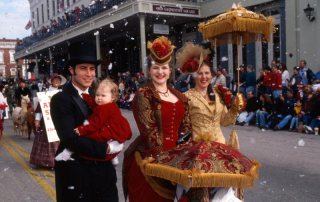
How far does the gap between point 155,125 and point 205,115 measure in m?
0.79

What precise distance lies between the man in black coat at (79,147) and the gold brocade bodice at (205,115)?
1.33 meters

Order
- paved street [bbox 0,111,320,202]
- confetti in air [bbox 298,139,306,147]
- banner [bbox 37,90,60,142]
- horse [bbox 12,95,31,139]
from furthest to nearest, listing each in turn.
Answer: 1. horse [bbox 12,95,31,139]
2. confetti in air [bbox 298,139,306,147]
3. banner [bbox 37,90,60,142]
4. paved street [bbox 0,111,320,202]

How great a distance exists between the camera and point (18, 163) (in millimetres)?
8984

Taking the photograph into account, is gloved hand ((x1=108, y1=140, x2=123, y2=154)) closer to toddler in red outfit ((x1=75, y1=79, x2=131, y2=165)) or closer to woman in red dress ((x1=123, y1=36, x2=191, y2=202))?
toddler in red outfit ((x1=75, y1=79, x2=131, y2=165))

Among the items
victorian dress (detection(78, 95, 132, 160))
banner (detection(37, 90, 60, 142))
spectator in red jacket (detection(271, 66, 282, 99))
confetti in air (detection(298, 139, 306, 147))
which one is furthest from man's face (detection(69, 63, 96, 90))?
spectator in red jacket (detection(271, 66, 282, 99))

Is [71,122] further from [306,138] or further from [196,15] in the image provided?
[196,15]

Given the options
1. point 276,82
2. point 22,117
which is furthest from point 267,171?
point 22,117

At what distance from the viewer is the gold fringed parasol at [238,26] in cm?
454

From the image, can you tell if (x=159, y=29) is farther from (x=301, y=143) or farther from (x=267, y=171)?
(x=267, y=171)

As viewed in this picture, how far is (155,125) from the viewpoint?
3.85 m

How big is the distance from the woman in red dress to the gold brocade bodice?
1.17 ft

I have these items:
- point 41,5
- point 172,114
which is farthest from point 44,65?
point 172,114

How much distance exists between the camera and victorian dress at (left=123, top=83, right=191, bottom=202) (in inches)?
146

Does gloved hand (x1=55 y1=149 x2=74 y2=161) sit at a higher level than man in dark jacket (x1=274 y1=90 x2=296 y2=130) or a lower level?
higher
